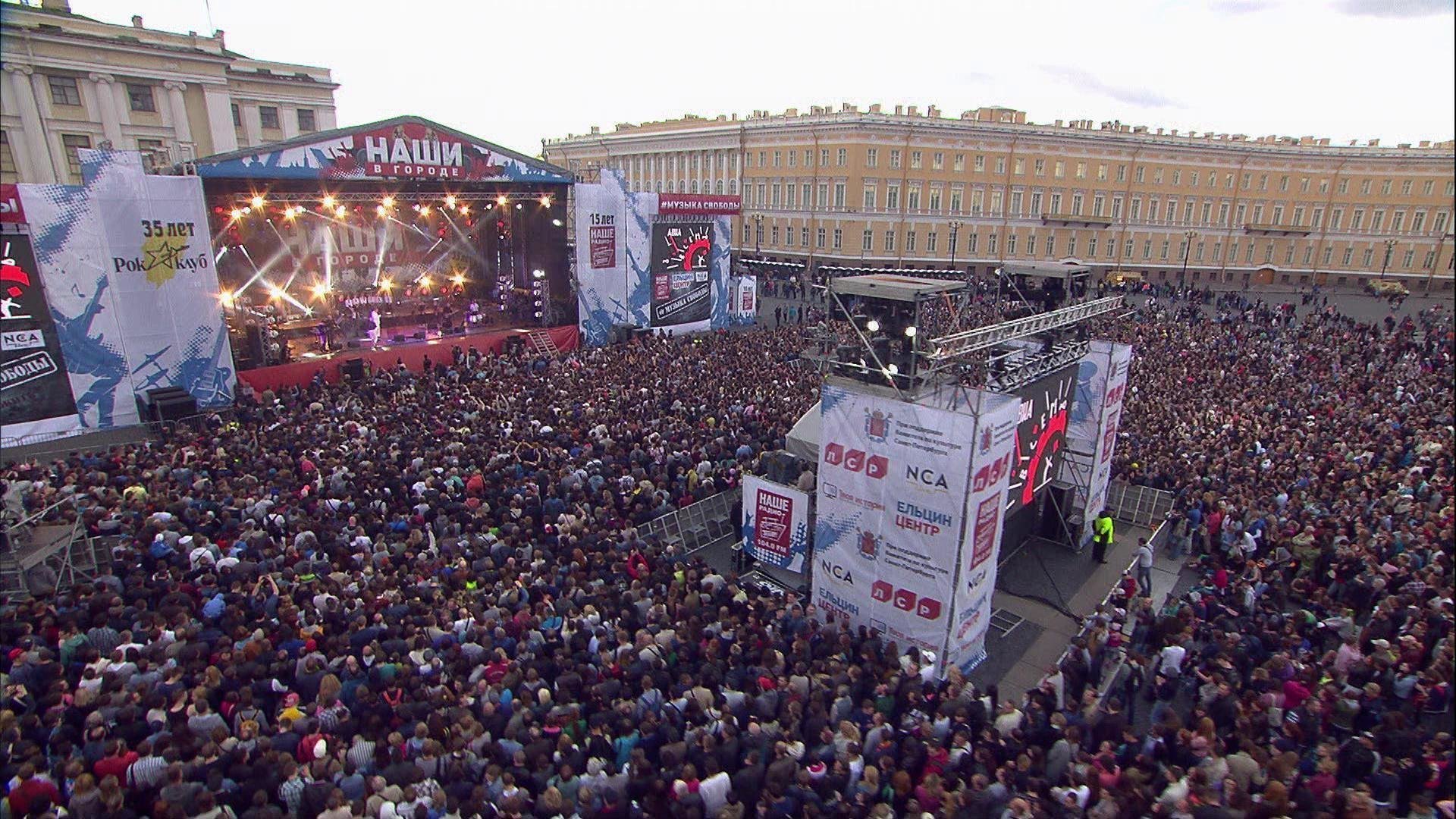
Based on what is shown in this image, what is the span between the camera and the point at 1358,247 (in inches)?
2183

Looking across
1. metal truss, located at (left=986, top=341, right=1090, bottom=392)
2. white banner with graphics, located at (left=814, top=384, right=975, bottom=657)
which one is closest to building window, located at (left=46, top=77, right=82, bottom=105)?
white banner with graphics, located at (left=814, top=384, right=975, bottom=657)

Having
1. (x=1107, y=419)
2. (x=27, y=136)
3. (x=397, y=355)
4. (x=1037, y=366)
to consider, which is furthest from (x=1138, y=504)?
(x=27, y=136)

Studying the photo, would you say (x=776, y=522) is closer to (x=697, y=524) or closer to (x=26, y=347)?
(x=697, y=524)

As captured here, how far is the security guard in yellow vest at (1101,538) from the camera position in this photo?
1273cm

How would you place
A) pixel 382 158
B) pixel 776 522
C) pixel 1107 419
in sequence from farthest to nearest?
pixel 382 158 → pixel 1107 419 → pixel 776 522

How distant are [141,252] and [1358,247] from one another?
240 ft

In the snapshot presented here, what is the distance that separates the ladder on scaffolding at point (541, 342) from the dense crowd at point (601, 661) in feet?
35.6

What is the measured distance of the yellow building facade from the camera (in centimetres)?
4916

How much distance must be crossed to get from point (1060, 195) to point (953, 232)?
30.2 feet

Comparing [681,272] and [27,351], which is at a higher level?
[681,272]

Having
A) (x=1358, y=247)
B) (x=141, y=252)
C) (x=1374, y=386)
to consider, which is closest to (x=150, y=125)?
(x=141, y=252)

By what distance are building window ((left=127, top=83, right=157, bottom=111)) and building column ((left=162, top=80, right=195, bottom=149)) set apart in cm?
57

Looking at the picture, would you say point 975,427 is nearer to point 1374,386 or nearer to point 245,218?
point 1374,386

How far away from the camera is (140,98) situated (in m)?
32.2
